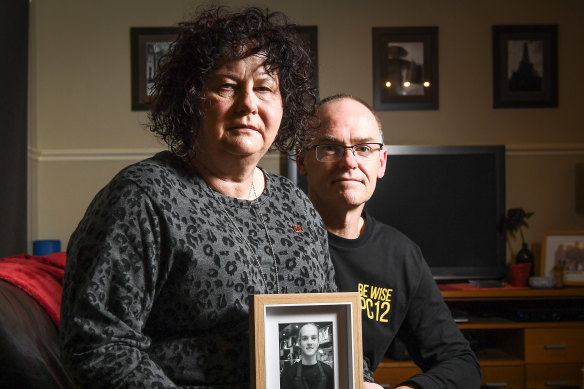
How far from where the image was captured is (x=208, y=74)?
1175mm

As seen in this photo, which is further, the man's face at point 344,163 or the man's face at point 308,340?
the man's face at point 344,163

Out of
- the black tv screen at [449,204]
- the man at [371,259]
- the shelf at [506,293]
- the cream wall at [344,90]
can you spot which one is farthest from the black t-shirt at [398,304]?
the cream wall at [344,90]

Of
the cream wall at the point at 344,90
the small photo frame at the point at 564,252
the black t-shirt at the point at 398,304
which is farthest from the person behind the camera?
the cream wall at the point at 344,90

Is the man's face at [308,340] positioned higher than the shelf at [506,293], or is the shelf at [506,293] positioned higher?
the man's face at [308,340]

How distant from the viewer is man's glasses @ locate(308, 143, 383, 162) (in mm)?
1714

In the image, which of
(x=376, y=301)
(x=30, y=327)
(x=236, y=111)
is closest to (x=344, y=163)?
(x=376, y=301)

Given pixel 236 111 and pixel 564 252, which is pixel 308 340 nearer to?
pixel 236 111

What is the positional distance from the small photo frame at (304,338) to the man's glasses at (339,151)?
706 millimetres

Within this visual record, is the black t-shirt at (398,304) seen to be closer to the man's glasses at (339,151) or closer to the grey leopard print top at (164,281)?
the man's glasses at (339,151)

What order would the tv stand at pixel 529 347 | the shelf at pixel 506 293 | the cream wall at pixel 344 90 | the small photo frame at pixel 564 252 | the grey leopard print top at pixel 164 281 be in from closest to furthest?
the grey leopard print top at pixel 164 281 < the tv stand at pixel 529 347 < the shelf at pixel 506 293 < the small photo frame at pixel 564 252 < the cream wall at pixel 344 90

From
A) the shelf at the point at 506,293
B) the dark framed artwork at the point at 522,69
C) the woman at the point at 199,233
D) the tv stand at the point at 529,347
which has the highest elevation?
the dark framed artwork at the point at 522,69

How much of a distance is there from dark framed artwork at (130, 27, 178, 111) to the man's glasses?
8.02 feet

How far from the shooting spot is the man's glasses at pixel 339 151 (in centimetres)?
171

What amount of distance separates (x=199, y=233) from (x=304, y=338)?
24cm
